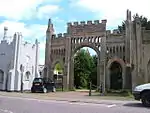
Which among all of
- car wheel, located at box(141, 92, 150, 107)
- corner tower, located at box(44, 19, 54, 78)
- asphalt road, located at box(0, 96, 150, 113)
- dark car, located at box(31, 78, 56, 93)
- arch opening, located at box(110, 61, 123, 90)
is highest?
corner tower, located at box(44, 19, 54, 78)

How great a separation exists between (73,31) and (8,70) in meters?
10.9

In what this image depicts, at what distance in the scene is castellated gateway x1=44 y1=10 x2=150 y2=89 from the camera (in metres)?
33.7

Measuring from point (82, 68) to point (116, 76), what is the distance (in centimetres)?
1896

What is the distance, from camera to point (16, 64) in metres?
36.4

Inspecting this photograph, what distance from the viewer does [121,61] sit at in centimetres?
3569

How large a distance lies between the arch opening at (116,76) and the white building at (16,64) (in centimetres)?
1136

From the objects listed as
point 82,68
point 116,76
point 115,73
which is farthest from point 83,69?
point 116,76

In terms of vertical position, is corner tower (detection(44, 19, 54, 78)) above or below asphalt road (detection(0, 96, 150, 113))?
above

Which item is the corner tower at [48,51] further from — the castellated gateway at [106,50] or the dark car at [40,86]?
the dark car at [40,86]

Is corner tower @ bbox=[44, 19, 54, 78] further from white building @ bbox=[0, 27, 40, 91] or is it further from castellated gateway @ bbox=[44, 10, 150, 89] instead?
white building @ bbox=[0, 27, 40, 91]

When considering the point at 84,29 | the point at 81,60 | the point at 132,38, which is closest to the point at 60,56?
the point at 84,29

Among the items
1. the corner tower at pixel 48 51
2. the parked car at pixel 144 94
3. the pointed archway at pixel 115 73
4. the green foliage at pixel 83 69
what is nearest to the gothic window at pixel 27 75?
the corner tower at pixel 48 51

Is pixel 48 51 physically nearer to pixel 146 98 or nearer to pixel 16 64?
pixel 16 64

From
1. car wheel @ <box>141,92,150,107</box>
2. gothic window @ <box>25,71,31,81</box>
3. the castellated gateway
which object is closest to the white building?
gothic window @ <box>25,71,31,81</box>
